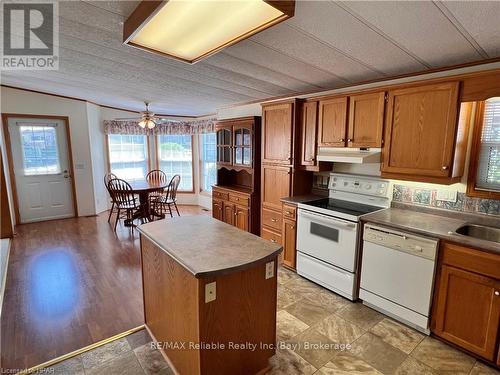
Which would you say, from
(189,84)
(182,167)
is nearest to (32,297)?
(189,84)

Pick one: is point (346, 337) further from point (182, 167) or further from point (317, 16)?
point (182, 167)

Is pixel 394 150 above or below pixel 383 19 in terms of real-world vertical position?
below

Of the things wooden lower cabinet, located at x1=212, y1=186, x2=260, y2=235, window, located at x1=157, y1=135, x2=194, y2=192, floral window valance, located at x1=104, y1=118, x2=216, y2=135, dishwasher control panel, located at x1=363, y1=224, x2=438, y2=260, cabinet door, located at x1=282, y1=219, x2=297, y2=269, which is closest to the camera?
dishwasher control panel, located at x1=363, y1=224, x2=438, y2=260

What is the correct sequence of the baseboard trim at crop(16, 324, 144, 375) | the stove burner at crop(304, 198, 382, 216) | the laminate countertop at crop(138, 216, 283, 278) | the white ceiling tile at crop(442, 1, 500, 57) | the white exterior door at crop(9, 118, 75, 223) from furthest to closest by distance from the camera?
the white exterior door at crop(9, 118, 75, 223) → the stove burner at crop(304, 198, 382, 216) → the baseboard trim at crop(16, 324, 144, 375) → the laminate countertop at crop(138, 216, 283, 278) → the white ceiling tile at crop(442, 1, 500, 57)

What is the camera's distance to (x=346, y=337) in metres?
2.17

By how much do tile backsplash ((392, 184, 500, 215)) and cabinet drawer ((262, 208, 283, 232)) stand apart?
52.0 inches

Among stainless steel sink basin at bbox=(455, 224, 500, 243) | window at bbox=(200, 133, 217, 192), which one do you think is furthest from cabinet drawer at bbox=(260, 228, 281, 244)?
window at bbox=(200, 133, 217, 192)

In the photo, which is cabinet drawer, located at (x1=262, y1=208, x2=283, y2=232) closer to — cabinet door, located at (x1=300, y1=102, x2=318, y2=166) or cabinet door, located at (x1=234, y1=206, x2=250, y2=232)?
cabinet door, located at (x1=234, y1=206, x2=250, y2=232)

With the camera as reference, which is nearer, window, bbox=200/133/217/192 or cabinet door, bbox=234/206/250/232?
cabinet door, bbox=234/206/250/232

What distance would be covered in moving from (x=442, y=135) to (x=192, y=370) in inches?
96.2

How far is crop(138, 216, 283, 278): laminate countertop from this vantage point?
1457 mm

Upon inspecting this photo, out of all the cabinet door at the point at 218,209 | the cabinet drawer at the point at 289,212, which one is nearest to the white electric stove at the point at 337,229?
the cabinet drawer at the point at 289,212

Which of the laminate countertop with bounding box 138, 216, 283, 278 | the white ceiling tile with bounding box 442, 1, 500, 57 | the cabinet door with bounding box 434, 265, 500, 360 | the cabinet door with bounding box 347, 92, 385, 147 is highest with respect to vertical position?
the white ceiling tile with bounding box 442, 1, 500, 57

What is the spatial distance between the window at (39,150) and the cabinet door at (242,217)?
12.0 feet
